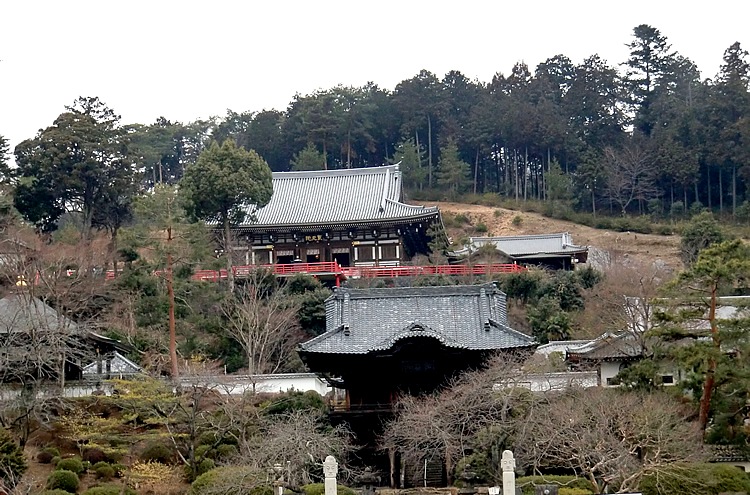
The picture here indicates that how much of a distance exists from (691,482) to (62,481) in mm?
14264

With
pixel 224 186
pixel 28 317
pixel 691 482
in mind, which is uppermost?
pixel 224 186

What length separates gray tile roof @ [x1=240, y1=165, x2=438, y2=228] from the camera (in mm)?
51219

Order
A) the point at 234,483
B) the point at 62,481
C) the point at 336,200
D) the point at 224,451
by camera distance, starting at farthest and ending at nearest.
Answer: the point at 336,200
the point at 224,451
the point at 62,481
the point at 234,483

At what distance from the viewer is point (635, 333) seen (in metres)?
32.3

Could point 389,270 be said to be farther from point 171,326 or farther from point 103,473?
point 103,473

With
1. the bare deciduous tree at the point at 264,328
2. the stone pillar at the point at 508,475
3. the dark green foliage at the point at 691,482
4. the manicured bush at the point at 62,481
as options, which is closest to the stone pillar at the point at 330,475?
the stone pillar at the point at 508,475

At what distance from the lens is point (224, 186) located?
4466 centimetres

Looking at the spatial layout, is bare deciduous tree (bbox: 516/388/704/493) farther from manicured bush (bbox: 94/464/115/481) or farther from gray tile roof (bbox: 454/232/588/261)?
gray tile roof (bbox: 454/232/588/261)

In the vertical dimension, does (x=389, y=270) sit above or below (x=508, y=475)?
above

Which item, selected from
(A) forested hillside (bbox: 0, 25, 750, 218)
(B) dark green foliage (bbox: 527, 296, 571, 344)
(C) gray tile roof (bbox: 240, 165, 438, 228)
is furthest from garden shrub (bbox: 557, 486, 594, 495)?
(A) forested hillside (bbox: 0, 25, 750, 218)

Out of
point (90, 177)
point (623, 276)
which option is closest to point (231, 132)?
point (90, 177)

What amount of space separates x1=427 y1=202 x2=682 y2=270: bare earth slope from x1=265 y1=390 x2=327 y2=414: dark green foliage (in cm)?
2465

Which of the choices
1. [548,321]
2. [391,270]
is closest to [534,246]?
[391,270]

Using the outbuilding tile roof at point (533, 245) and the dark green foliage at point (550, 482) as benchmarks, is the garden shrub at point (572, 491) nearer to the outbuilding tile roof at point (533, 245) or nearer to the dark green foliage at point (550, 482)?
the dark green foliage at point (550, 482)
